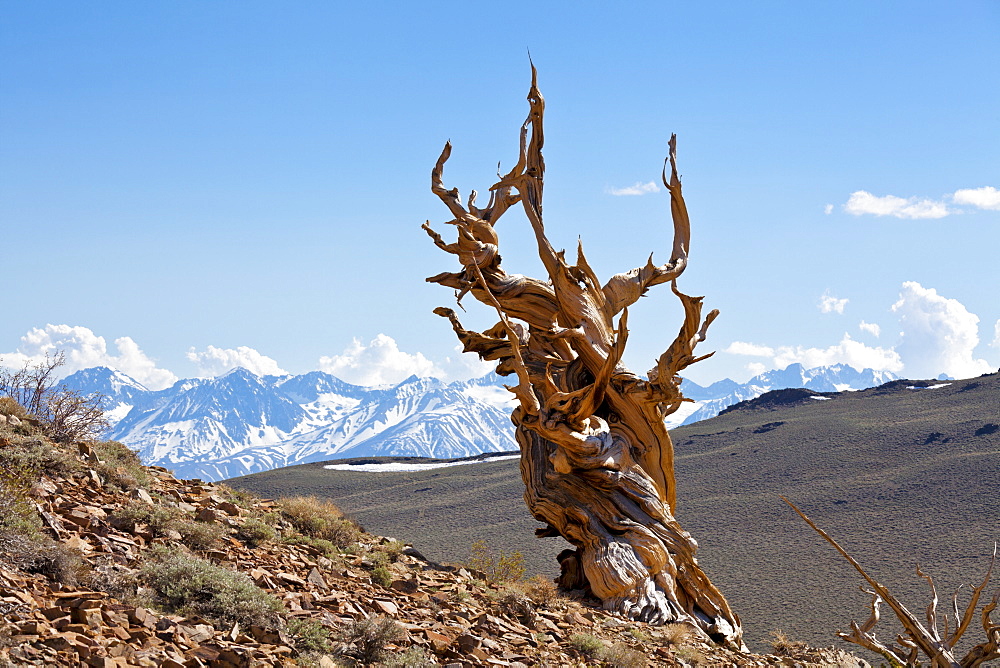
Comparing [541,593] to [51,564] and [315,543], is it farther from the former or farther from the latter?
[51,564]

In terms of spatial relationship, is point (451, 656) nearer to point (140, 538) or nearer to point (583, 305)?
point (140, 538)

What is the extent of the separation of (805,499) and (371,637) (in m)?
27.3

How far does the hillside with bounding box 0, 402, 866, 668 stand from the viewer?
240 inches

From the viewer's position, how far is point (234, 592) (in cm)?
703

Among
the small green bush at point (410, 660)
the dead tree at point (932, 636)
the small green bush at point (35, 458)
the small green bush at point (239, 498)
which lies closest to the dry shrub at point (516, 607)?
the small green bush at point (410, 660)

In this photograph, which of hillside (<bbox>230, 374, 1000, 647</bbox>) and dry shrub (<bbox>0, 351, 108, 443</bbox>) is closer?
dry shrub (<bbox>0, 351, 108, 443</bbox>)

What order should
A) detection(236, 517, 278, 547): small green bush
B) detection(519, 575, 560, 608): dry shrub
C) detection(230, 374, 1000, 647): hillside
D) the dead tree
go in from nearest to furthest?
the dead tree, detection(236, 517, 278, 547): small green bush, detection(519, 575, 560, 608): dry shrub, detection(230, 374, 1000, 647): hillside

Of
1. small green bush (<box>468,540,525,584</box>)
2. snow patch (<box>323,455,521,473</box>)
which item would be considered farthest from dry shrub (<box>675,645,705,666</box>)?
snow patch (<box>323,455,521,473</box>)

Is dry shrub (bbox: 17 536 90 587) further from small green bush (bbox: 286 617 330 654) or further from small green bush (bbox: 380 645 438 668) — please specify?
small green bush (bbox: 380 645 438 668)

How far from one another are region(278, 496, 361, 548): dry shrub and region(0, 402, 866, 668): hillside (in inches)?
0.7

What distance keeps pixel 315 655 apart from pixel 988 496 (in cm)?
2653

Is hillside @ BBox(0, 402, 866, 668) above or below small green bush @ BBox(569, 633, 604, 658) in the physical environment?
above

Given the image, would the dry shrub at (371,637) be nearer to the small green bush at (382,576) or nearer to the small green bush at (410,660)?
the small green bush at (410,660)

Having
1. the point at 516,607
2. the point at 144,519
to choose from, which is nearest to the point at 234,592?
the point at 144,519
